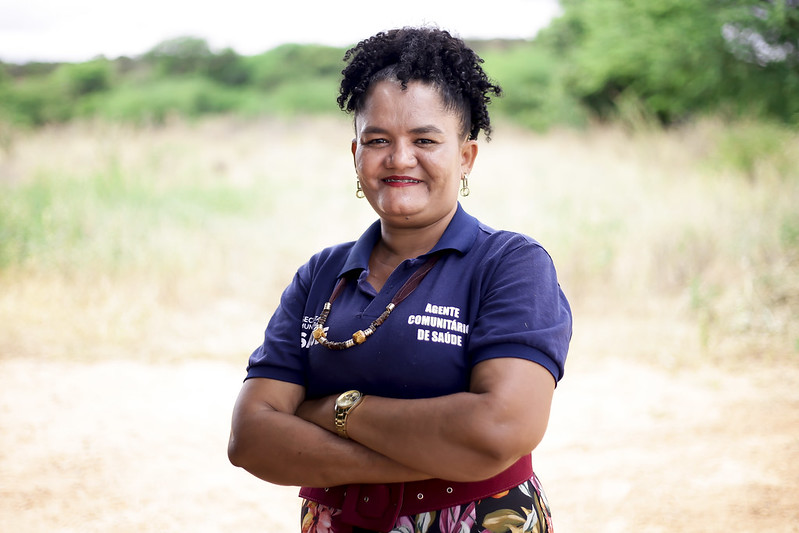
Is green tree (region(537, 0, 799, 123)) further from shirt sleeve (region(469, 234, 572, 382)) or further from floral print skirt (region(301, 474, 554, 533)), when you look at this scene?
floral print skirt (region(301, 474, 554, 533))

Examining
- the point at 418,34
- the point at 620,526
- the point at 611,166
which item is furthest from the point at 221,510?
the point at 611,166

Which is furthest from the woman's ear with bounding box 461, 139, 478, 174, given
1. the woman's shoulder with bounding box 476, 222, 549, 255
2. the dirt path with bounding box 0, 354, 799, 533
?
the dirt path with bounding box 0, 354, 799, 533

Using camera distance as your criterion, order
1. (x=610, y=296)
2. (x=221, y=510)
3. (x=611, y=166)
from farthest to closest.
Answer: (x=611, y=166), (x=610, y=296), (x=221, y=510)

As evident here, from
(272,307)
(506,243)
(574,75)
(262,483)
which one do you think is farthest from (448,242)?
(574,75)

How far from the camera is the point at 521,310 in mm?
1708

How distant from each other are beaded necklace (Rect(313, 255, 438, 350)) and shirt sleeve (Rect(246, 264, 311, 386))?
0.08 m

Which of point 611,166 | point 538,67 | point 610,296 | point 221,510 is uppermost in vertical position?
point 538,67

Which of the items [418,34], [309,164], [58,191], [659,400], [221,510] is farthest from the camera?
[309,164]

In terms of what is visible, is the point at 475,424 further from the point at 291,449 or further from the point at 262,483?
the point at 262,483

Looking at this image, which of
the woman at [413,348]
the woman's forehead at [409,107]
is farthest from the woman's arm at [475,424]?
the woman's forehead at [409,107]

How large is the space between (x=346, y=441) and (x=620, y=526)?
84.1 inches

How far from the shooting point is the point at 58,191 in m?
8.73

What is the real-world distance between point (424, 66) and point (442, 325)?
66 cm

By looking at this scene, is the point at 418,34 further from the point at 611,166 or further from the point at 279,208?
the point at 611,166
